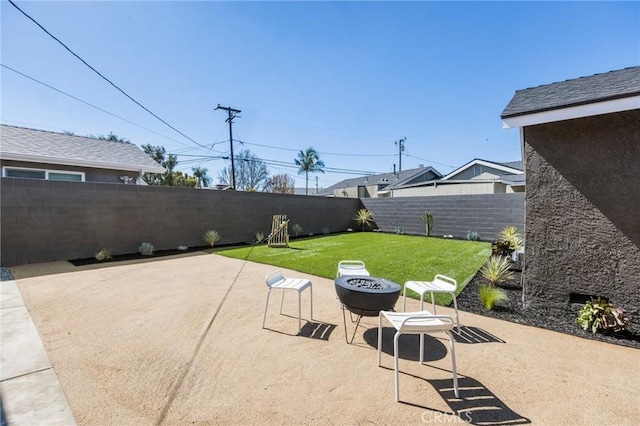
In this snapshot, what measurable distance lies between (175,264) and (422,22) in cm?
987

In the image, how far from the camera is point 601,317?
3.74 m

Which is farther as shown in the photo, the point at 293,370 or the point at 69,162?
the point at 69,162

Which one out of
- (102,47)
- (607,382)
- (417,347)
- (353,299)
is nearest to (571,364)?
(607,382)

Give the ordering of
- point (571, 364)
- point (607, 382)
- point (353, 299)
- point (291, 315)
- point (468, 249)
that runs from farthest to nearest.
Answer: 1. point (468, 249)
2. point (291, 315)
3. point (353, 299)
4. point (571, 364)
5. point (607, 382)

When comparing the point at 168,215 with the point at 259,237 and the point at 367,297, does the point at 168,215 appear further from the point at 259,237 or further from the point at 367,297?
the point at 367,297

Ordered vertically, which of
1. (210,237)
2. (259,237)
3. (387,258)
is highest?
(210,237)

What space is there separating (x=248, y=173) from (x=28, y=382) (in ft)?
111

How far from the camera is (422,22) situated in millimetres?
8586

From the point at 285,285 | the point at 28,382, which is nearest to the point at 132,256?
the point at 28,382

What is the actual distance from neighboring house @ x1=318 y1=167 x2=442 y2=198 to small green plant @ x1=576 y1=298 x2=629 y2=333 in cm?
2157

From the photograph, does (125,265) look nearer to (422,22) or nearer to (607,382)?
(607,382)

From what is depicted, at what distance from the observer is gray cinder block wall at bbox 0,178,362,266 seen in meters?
7.29

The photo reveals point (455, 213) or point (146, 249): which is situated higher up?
point (455, 213)

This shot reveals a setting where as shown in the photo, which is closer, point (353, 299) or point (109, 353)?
point (109, 353)
